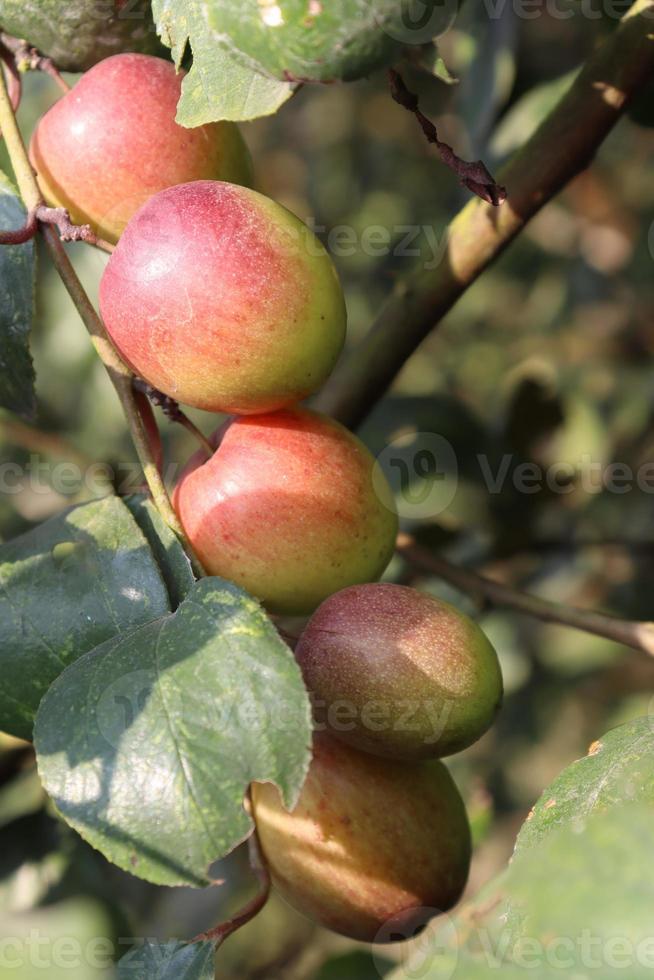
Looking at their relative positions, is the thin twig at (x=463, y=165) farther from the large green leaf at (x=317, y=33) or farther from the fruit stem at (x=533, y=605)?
the fruit stem at (x=533, y=605)

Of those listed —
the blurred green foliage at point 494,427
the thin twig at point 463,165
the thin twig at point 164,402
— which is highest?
the thin twig at point 463,165

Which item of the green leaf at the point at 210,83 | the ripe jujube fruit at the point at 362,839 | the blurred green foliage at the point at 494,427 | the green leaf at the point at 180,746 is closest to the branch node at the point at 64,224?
the green leaf at the point at 210,83

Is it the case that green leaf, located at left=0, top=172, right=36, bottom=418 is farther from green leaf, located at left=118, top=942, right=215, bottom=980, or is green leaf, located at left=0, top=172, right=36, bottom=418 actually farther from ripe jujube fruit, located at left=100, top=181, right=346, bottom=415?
green leaf, located at left=118, top=942, right=215, bottom=980

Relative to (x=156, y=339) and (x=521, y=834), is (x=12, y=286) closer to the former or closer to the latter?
(x=156, y=339)

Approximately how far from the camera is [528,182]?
3.48 feet

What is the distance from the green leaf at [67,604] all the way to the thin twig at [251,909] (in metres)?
0.20

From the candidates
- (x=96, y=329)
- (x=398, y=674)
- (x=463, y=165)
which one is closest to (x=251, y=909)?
(x=398, y=674)

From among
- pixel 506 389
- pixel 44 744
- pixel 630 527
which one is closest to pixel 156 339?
pixel 44 744

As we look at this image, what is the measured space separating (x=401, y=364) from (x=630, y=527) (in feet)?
2.38

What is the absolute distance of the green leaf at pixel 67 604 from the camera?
809mm

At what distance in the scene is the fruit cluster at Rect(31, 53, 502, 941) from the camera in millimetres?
823

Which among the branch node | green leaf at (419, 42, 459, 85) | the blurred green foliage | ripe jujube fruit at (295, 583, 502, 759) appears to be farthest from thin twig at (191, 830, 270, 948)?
green leaf at (419, 42, 459, 85)

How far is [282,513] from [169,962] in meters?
0.35

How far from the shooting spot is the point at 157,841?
697mm
